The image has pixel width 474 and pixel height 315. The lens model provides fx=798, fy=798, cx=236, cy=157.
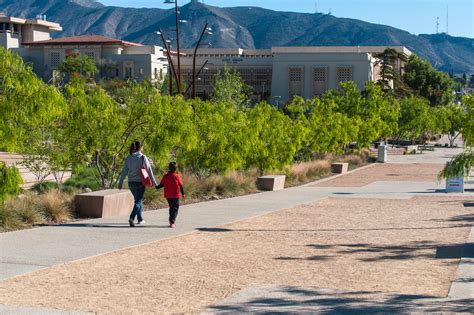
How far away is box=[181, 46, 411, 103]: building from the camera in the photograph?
4537 inches

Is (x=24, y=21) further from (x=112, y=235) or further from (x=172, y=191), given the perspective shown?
(x=112, y=235)

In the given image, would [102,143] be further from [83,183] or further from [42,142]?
[83,183]

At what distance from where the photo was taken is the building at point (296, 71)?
11525 cm

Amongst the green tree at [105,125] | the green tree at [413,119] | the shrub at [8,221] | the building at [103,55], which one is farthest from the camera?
the building at [103,55]

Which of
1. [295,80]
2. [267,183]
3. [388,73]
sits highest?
[388,73]

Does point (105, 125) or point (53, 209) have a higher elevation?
point (105, 125)

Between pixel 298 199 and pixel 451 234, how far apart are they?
26.3 ft

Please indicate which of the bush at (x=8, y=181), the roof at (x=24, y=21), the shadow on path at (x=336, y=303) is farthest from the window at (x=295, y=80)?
the shadow on path at (x=336, y=303)

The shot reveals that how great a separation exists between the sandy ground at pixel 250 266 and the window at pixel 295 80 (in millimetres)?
102980

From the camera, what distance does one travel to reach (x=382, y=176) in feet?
114

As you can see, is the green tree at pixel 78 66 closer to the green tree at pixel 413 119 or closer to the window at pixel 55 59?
the window at pixel 55 59

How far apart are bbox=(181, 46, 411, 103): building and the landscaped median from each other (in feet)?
260

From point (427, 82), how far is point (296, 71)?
2118 cm

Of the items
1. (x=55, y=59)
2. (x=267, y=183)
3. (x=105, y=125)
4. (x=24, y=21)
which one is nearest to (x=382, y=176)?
(x=267, y=183)
